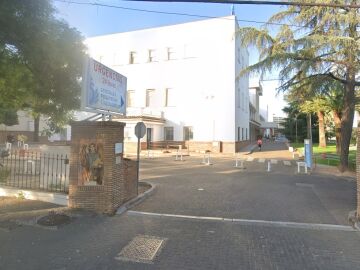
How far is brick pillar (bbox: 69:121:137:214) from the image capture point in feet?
30.1

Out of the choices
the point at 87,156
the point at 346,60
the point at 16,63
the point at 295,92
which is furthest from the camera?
the point at 295,92

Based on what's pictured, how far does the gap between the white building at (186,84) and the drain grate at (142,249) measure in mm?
28403

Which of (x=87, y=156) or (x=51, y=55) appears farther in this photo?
(x=87, y=156)

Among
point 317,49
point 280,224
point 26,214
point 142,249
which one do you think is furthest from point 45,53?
point 317,49

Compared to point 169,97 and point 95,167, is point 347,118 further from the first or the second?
point 169,97

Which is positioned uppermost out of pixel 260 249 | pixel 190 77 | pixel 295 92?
pixel 190 77

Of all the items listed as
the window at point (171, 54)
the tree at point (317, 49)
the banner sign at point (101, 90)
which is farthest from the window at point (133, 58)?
the banner sign at point (101, 90)

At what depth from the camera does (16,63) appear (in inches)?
334

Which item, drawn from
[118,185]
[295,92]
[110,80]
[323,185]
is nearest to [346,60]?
[295,92]

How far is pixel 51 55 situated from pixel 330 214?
876cm

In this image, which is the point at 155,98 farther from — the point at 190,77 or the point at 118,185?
the point at 118,185

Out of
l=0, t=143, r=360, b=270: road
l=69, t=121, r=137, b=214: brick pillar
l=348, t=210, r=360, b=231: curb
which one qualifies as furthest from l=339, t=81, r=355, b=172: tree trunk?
l=69, t=121, r=137, b=214: brick pillar

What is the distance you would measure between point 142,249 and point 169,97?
109ft

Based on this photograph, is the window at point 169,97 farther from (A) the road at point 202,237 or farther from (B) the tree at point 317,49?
(A) the road at point 202,237
